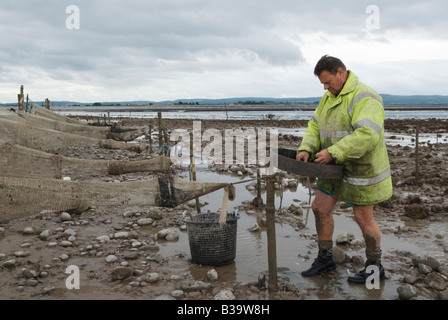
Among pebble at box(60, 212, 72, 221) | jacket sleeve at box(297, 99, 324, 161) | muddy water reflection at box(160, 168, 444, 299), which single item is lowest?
muddy water reflection at box(160, 168, 444, 299)

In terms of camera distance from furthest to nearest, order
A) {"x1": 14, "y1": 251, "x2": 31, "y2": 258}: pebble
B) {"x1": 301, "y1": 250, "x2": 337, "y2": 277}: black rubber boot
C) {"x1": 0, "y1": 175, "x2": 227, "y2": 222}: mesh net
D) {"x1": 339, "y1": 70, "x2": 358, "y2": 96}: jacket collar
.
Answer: {"x1": 14, "y1": 251, "x2": 31, "y2": 258}: pebble
{"x1": 0, "y1": 175, "x2": 227, "y2": 222}: mesh net
{"x1": 301, "y1": 250, "x2": 337, "y2": 277}: black rubber boot
{"x1": 339, "y1": 70, "x2": 358, "y2": 96}: jacket collar

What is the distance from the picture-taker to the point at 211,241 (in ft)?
17.5

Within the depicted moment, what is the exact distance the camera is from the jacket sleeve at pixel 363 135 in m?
4.16

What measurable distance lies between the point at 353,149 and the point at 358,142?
0.28 feet

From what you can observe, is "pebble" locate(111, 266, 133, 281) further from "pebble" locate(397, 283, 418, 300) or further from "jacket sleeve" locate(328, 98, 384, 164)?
"pebble" locate(397, 283, 418, 300)

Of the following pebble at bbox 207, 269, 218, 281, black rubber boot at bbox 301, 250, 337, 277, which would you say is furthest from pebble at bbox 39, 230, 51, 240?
black rubber boot at bbox 301, 250, 337, 277

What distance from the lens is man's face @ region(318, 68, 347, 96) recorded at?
14.9 ft

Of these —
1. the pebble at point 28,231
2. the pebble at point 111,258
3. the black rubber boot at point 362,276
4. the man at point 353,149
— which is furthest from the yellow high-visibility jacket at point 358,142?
the pebble at point 28,231

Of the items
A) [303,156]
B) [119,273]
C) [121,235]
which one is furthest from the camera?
[121,235]

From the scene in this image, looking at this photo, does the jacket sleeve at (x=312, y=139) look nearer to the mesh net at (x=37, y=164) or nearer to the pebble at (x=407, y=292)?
the pebble at (x=407, y=292)

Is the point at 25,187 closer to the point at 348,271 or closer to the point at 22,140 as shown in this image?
the point at 348,271

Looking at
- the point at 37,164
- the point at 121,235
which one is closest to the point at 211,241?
the point at 121,235

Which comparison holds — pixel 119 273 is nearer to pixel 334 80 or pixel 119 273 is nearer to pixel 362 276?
pixel 362 276

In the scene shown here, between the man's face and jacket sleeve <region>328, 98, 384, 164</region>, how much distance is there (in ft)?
1.34
